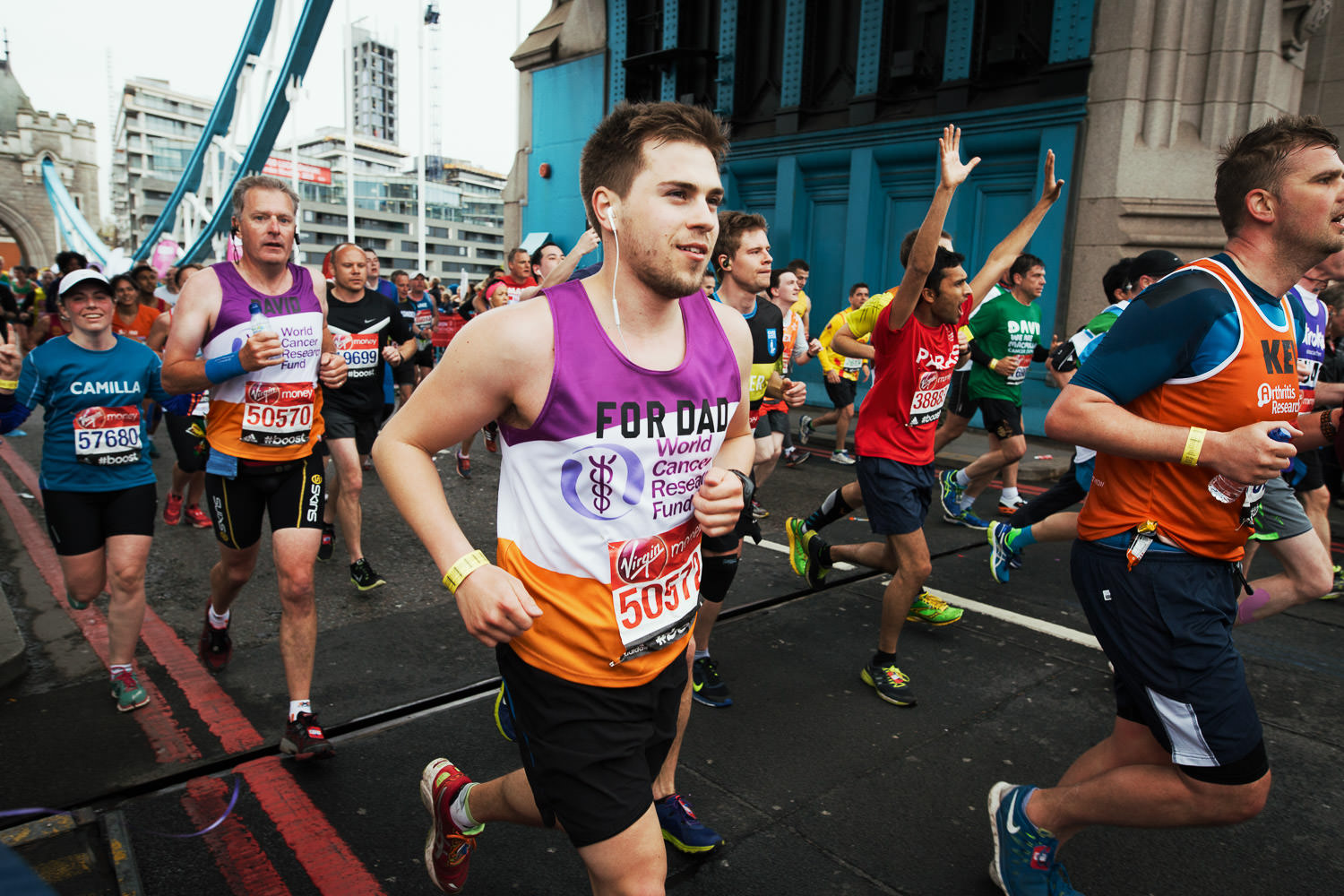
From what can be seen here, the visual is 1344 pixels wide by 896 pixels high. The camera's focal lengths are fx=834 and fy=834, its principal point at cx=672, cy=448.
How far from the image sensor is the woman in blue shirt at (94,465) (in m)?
3.70

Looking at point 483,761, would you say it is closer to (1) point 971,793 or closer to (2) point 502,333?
(1) point 971,793

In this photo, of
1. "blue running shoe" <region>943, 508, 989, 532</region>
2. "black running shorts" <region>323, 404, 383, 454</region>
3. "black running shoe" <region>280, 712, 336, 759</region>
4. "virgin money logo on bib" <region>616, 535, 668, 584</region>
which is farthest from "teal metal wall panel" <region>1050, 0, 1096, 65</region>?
"black running shoe" <region>280, 712, 336, 759</region>

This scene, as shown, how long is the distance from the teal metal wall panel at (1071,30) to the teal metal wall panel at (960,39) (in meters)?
1.24

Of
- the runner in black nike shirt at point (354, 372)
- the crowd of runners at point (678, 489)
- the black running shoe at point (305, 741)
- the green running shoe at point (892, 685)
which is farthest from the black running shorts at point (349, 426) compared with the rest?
the green running shoe at point (892, 685)

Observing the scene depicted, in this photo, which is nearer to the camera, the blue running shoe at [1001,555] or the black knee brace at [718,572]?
the black knee brace at [718,572]

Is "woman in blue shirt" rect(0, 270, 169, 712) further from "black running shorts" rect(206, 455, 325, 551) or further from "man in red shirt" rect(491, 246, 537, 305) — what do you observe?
"man in red shirt" rect(491, 246, 537, 305)

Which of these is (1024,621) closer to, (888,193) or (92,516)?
(92,516)

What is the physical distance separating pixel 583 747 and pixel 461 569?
483 millimetres

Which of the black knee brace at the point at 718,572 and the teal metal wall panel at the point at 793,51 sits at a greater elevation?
the teal metal wall panel at the point at 793,51

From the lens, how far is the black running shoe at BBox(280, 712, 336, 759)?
325 centimetres

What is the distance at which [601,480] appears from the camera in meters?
1.86

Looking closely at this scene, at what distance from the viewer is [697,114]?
196cm

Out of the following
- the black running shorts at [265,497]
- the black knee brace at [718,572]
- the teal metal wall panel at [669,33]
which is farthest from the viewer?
the teal metal wall panel at [669,33]

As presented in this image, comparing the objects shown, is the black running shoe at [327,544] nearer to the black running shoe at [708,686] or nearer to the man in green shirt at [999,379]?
Answer: the black running shoe at [708,686]
